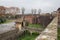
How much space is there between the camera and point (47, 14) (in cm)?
807

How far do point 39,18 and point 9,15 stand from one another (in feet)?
8.28

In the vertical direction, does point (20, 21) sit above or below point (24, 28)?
above

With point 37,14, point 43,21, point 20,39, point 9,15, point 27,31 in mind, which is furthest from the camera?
point 37,14

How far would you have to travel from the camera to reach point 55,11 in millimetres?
8422

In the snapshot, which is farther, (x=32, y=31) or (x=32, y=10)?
(x=32, y=10)

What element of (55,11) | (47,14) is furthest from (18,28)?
(55,11)

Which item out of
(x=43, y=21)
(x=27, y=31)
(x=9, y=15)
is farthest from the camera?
(x=43, y=21)

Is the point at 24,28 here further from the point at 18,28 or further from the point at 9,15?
the point at 9,15

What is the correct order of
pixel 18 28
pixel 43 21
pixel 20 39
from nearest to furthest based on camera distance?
pixel 20 39
pixel 18 28
pixel 43 21

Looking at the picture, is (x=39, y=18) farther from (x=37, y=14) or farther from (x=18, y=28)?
(x=18, y=28)

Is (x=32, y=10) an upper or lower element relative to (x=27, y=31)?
upper

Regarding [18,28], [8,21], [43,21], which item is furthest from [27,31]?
[43,21]

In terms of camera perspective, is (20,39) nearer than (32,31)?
Yes

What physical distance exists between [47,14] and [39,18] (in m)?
0.60
